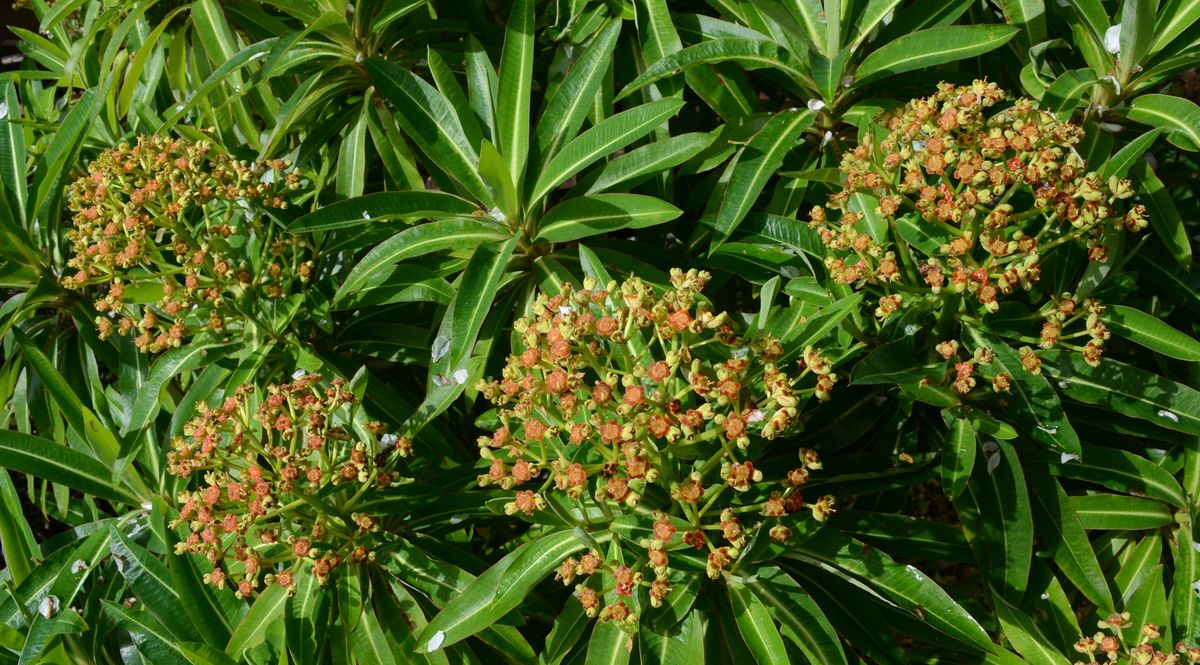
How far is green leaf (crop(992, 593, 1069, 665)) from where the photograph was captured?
1809mm

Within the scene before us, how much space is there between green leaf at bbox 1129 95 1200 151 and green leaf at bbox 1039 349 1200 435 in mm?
447

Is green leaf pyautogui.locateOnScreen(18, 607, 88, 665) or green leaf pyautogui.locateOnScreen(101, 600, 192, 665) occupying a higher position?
green leaf pyautogui.locateOnScreen(101, 600, 192, 665)

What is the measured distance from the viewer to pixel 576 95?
206 centimetres

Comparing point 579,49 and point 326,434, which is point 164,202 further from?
point 579,49

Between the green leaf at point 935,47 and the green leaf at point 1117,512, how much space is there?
0.95 metres

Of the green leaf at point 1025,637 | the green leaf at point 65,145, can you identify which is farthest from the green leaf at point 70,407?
the green leaf at point 1025,637

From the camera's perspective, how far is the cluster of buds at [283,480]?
177 cm

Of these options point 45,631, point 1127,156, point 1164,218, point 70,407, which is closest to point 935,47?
point 1127,156

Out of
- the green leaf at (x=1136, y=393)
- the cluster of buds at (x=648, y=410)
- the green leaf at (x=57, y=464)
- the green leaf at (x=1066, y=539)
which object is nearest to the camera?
the cluster of buds at (x=648, y=410)

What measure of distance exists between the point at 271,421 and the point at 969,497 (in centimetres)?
137

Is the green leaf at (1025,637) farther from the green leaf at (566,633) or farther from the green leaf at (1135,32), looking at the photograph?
the green leaf at (1135,32)

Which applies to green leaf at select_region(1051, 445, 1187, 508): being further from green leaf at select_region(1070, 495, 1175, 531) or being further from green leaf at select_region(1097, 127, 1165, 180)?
green leaf at select_region(1097, 127, 1165, 180)

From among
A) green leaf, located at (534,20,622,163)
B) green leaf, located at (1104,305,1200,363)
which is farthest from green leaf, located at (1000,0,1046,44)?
green leaf, located at (534,20,622,163)

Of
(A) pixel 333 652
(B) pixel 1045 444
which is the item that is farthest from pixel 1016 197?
(A) pixel 333 652
